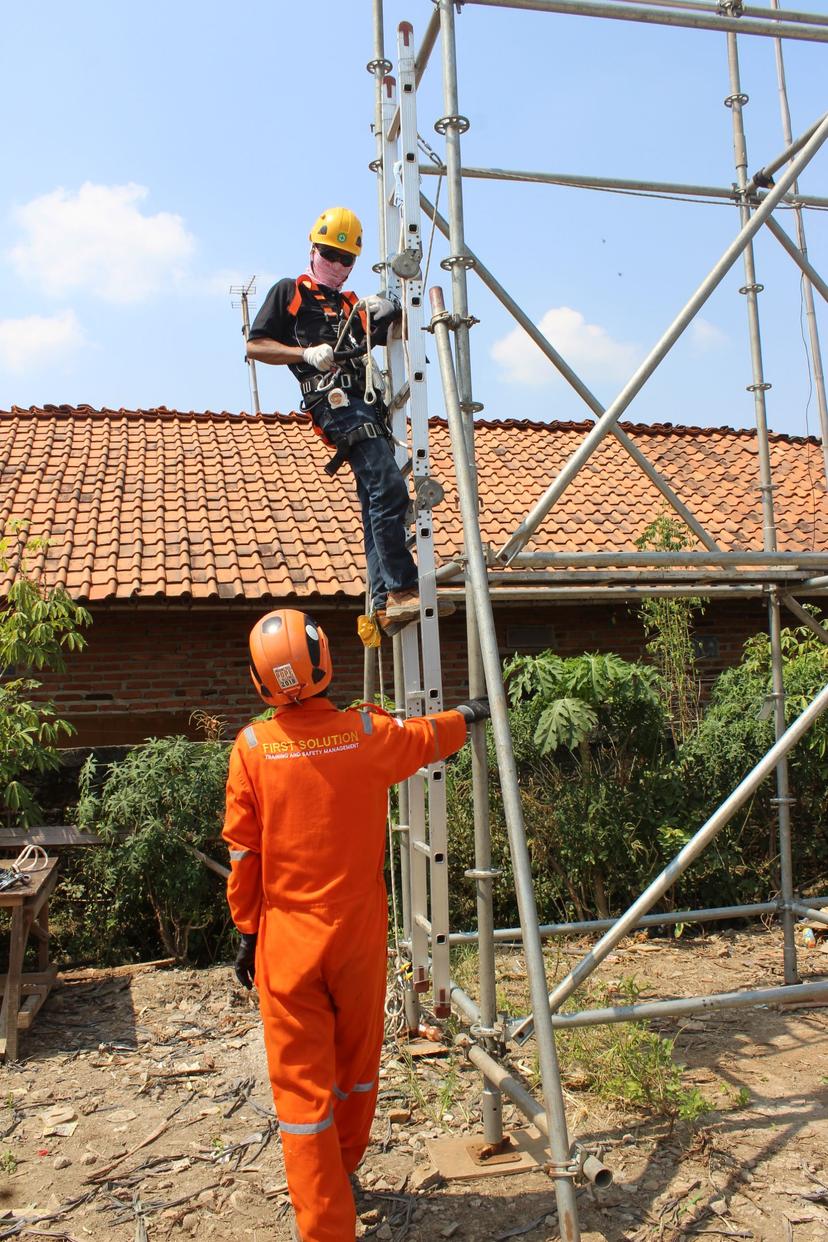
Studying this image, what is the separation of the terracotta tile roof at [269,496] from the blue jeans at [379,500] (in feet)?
15.2

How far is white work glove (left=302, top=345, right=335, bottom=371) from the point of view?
13.4 feet

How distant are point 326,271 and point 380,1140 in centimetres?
350

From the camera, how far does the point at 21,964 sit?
4.96 m

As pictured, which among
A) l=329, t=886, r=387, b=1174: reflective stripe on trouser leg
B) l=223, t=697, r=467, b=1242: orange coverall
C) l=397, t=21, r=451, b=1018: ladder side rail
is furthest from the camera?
l=397, t=21, r=451, b=1018: ladder side rail

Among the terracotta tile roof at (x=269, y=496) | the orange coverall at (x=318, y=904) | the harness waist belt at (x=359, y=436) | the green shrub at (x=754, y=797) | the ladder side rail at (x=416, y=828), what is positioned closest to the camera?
the orange coverall at (x=318, y=904)

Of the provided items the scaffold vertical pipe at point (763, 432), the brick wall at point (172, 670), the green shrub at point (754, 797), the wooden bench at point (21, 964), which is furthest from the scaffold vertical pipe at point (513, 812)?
the brick wall at point (172, 670)

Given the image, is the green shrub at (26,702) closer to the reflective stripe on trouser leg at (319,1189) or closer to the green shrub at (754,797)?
the reflective stripe on trouser leg at (319,1189)

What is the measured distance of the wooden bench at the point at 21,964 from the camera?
4762 millimetres

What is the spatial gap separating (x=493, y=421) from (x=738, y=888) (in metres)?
8.63

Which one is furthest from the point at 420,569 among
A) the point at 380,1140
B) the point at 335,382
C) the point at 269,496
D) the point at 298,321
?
the point at 269,496

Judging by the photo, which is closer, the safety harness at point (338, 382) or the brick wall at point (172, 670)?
the safety harness at point (338, 382)

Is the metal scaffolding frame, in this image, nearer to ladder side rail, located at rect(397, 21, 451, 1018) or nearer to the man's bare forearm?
ladder side rail, located at rect(397, 21, 451, 1018)

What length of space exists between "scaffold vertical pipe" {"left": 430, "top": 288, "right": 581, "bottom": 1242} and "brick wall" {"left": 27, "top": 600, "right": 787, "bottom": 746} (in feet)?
15.9

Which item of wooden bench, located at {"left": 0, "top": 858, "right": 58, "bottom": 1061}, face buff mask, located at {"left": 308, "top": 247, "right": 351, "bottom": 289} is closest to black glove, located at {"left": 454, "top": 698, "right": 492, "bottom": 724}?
face buff mask, located at {"left": 308, "top": 247, "right": 351, "bottom": 289}
